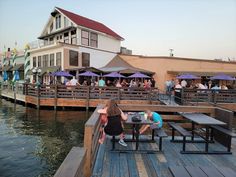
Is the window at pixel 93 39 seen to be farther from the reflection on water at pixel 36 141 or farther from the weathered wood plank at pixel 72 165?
the weathered wood plank at pixel 72 165

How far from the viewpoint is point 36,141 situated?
8.67m

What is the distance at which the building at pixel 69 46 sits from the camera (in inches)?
923

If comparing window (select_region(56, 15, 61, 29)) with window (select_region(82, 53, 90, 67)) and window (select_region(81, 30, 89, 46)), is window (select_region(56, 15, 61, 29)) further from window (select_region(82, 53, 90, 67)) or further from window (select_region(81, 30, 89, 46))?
window (select_region(82, 53, 90, 67))

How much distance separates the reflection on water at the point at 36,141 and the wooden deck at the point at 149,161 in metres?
2.47

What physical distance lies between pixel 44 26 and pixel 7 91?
10505 millimetres

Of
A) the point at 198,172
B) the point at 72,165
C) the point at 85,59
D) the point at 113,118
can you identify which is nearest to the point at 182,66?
the point at 85,59

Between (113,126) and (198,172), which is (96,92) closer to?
(113,126)

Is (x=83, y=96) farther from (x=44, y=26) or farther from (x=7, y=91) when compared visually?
(x=44, y=26)

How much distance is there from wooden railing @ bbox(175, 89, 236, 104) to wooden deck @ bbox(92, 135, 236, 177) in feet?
31.3

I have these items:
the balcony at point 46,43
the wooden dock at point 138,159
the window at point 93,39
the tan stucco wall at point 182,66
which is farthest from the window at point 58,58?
the wooden dock at point 138,159

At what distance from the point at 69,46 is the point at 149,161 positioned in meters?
20.7

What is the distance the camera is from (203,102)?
14.5 metres

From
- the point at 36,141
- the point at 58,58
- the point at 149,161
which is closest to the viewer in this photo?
the point at 149,161

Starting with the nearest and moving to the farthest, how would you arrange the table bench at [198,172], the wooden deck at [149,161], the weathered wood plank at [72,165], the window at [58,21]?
the weathered wood plank at [72,165] → the table bench at [198,172] → the wooden deck at [149,161] → the window at [58,21]
